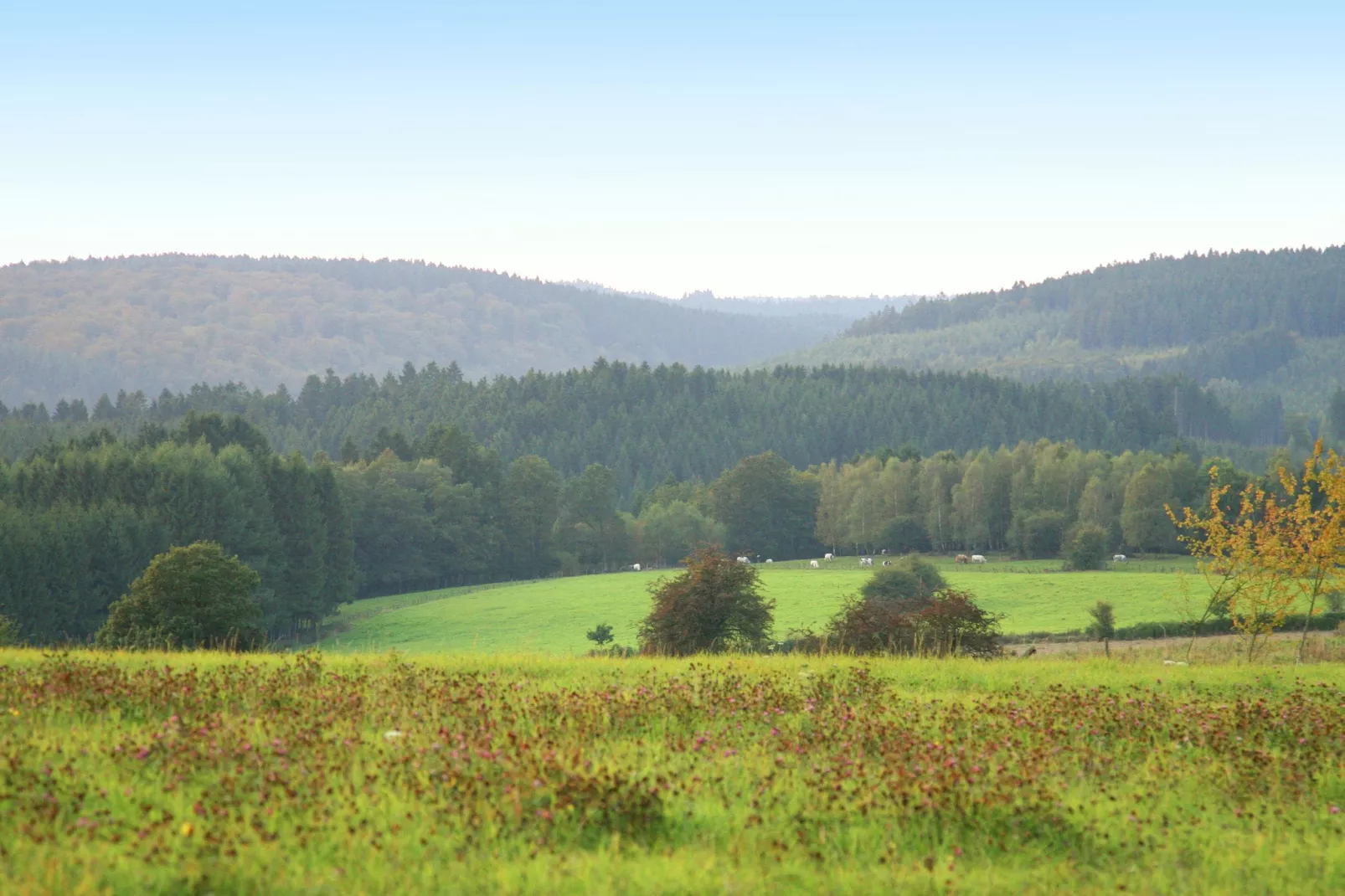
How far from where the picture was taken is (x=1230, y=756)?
13.0m

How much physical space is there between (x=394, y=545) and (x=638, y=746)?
128755 mm

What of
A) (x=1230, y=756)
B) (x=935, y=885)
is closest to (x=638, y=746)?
(x=935, y=885)

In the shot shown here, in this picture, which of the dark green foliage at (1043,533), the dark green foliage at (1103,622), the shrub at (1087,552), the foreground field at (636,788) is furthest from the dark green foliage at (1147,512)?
the foreground field at (636,788)


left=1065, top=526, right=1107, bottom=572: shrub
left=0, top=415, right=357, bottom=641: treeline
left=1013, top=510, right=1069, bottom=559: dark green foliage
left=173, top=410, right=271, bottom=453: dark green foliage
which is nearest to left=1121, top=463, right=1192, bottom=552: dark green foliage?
left=1013, top=510, right=1069, bottom=559: dark green foliage

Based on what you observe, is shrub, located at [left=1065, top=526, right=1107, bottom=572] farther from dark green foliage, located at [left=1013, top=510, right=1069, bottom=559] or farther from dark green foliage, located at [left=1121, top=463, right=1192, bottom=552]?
dark green foliage, located at [left=1013, top=510, right=1069, bottom=559]

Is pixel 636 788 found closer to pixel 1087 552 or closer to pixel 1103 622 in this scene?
pixel 1103 622

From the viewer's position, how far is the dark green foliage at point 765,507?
168 m

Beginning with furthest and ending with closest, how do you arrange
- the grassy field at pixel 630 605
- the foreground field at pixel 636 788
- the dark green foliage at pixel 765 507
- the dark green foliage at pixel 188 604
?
the dark green foliage at pixel 765 507, the grassy field at pixel 630 605, the dark green foliage at pixel 188 604, the foreground field at pixel 636 788

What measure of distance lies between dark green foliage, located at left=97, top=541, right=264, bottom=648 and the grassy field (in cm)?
2268

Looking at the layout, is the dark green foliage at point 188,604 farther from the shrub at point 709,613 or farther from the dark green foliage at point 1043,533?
the dark green foliage at point 1043,533

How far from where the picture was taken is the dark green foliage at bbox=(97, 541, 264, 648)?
143 ft

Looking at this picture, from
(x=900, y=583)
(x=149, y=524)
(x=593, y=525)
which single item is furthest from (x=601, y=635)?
(x=593, y=525)

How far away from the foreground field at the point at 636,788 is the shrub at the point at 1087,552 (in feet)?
362

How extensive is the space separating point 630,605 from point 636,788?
→ 304 feet
